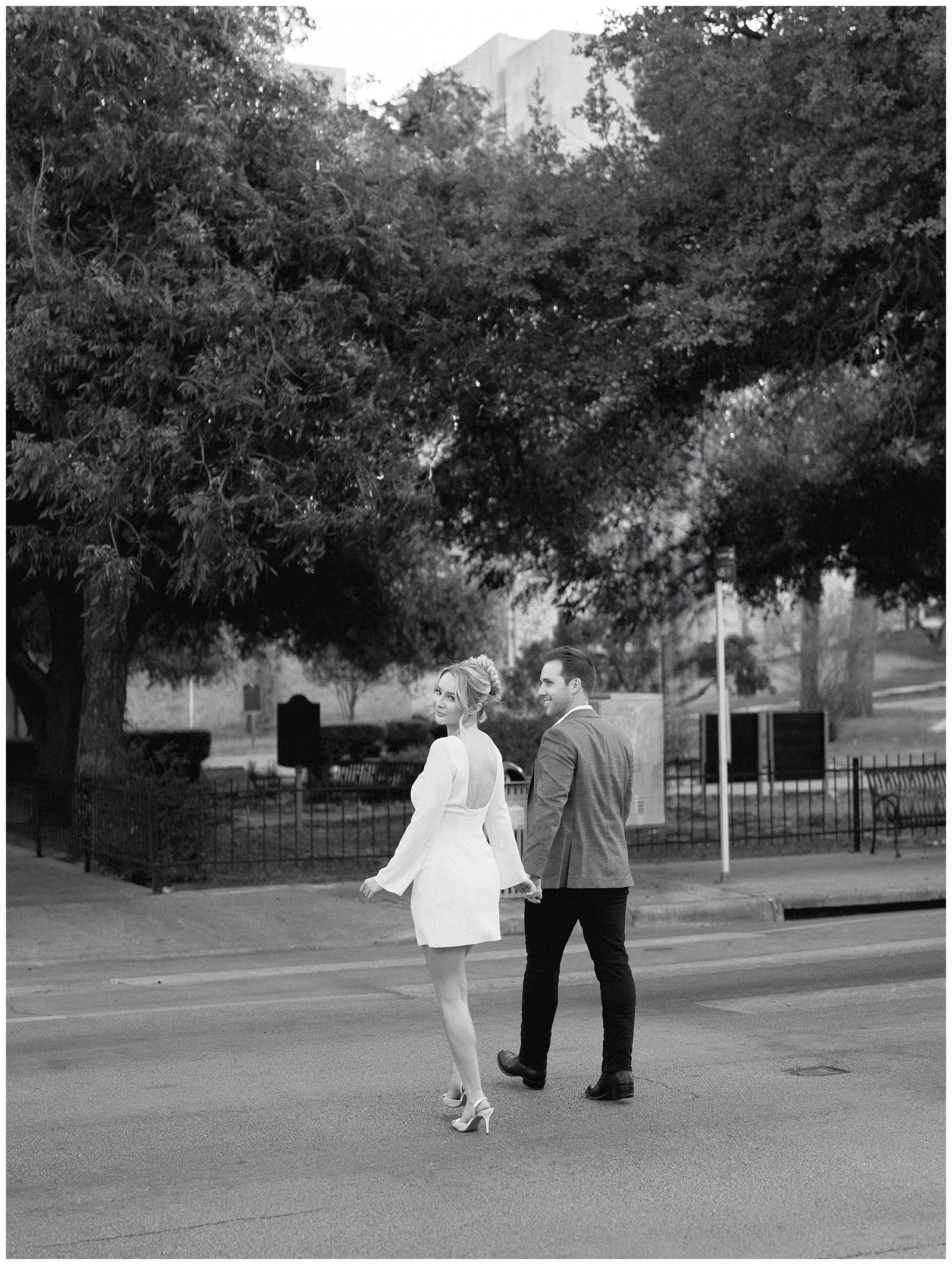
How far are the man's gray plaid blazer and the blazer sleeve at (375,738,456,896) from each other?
0.60 meters

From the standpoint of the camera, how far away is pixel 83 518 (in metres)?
13.2

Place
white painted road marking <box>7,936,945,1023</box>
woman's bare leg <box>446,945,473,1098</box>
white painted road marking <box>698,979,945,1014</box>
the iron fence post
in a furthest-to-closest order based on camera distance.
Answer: the iron fence post, white painted road marking <box>7,936,945,1023</box>, white painted road marking <box>698,979,945,1014</box>, woman's bare leg <box>446,945,473,1098</box>

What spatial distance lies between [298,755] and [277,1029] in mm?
13078

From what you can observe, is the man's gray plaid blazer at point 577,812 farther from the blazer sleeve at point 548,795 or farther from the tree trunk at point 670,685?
the tree trunk at point 670,685

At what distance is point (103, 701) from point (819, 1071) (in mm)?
10889

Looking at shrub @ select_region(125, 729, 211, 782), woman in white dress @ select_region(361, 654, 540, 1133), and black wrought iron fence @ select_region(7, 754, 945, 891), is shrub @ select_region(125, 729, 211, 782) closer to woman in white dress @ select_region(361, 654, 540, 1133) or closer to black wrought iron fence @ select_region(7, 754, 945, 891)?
black wrought iron fence @ select_region(7, 754, 945, 891)

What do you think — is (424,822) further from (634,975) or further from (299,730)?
(299,730)

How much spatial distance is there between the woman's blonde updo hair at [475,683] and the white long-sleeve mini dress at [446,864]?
0.53 feet

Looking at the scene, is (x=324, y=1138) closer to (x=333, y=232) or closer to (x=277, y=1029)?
(x=277, y=1029)

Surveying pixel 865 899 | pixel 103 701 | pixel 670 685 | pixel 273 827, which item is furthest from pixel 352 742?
pixel 865 899

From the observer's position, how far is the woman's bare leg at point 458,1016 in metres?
5.68

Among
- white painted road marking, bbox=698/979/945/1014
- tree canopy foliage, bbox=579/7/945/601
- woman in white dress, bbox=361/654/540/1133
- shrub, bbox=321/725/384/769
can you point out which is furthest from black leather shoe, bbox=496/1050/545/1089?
shrub, bbox=321/725/384/769

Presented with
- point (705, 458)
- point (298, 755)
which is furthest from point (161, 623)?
point (705, 458)

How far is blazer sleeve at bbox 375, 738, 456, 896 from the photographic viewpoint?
566cm
